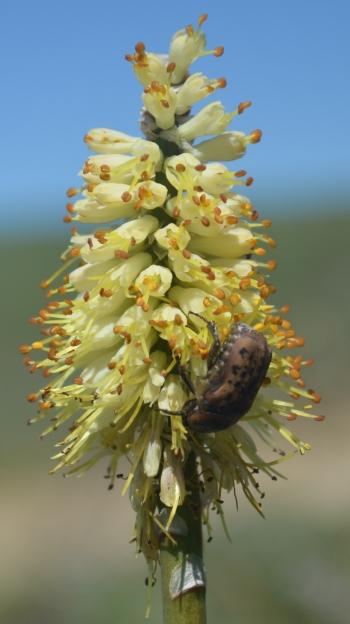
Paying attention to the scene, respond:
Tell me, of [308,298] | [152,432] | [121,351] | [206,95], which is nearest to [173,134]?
[206,95]

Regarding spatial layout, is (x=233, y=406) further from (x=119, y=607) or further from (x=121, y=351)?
(x=119, y=607)

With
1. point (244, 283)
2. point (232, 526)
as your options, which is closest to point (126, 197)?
point (244, 283)

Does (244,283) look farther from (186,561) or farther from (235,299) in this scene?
(186,561)

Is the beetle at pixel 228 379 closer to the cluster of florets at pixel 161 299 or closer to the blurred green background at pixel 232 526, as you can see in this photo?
the cluster of florets at pixel 161 299

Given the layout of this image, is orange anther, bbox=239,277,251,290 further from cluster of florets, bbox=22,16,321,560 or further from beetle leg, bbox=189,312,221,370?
beetle leg, bbox=189,312,221,370

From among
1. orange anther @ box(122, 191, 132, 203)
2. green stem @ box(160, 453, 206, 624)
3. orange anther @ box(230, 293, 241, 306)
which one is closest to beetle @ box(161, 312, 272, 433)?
orange anther @ box(230, 293, 241, 306)
